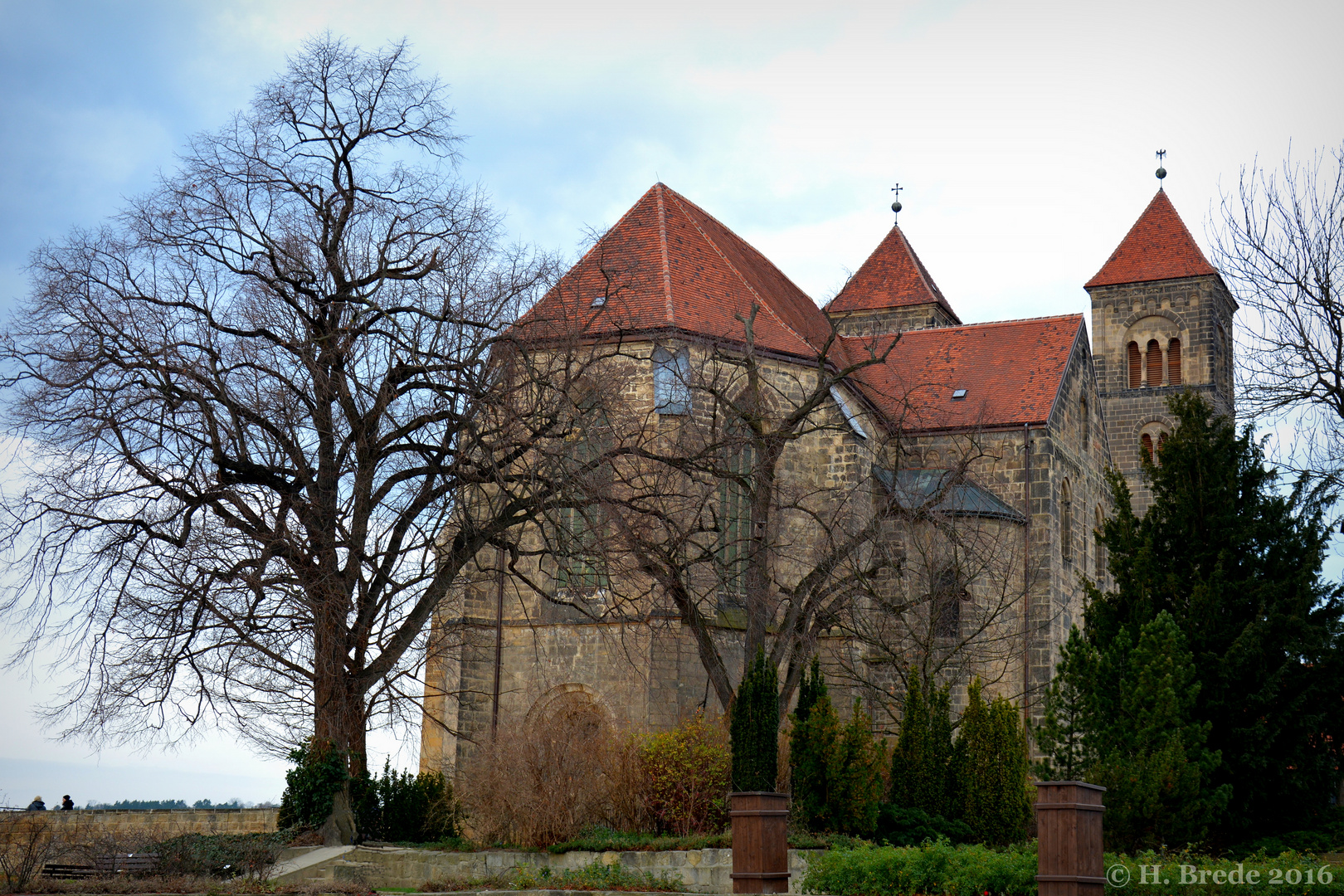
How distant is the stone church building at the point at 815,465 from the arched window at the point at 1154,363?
8.87 metres

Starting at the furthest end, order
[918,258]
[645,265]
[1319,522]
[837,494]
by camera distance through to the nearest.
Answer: [918,258] < [645,265] < [837,494] < [1319,522]

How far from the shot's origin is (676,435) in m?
21.0

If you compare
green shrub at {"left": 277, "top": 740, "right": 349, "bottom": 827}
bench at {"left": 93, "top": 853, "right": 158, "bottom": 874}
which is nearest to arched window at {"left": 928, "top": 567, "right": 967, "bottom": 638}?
green shrub at {"left": 277, "top": 740, "right": 349, "bottom": 827}

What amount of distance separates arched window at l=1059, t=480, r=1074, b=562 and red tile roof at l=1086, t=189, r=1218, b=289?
1371 cm

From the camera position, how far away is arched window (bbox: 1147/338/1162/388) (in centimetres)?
3928

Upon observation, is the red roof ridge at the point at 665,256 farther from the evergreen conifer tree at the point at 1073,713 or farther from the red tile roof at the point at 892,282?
the red tile roof at the point at 892,282

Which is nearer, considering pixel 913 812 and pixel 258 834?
pixel 258 834

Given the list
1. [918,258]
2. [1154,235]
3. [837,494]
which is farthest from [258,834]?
[1154,235]

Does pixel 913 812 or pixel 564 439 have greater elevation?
pixel 564 439

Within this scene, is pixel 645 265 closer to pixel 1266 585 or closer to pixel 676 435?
pixel 676 435

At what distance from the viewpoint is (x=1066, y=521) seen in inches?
1106

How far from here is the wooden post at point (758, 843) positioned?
467 inches

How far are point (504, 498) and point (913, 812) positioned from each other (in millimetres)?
6688

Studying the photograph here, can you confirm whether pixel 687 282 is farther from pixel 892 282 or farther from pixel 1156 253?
pixel 1156 253
